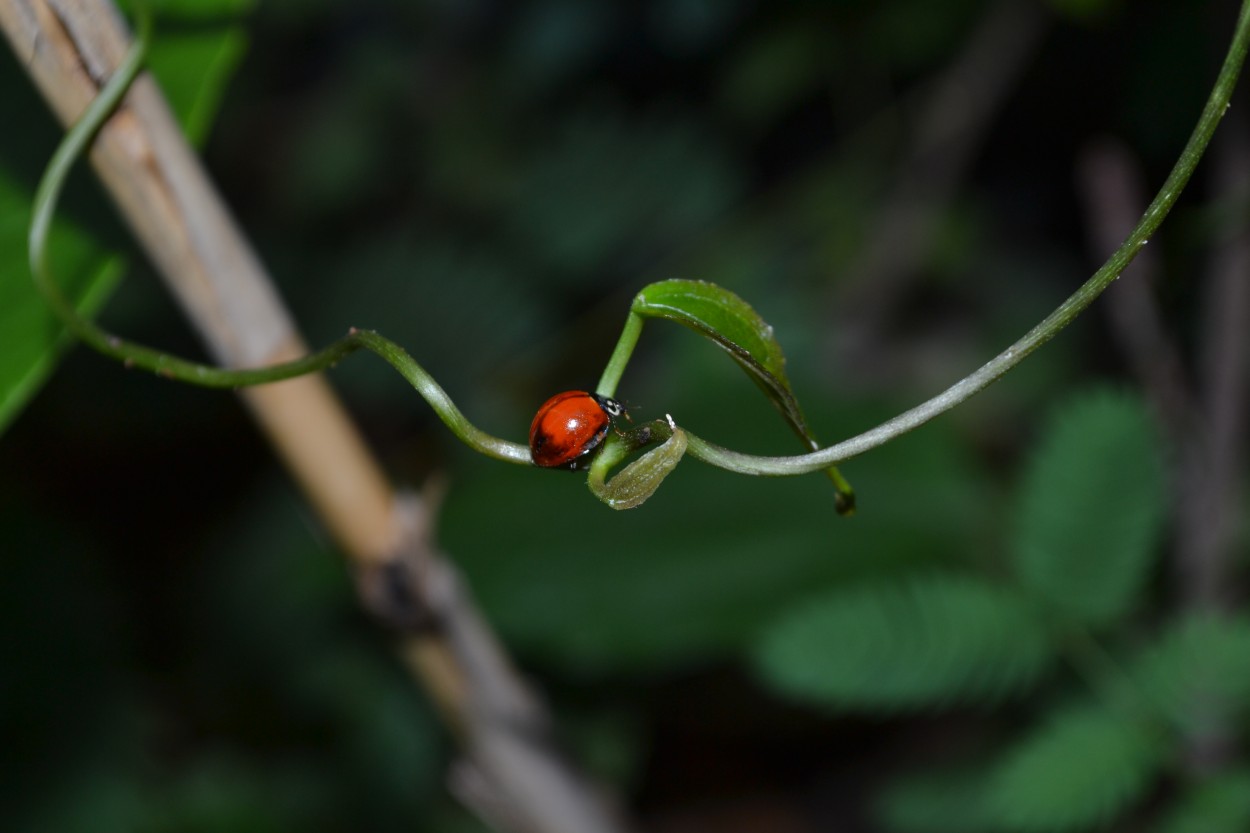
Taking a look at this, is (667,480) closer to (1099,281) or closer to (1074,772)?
(1074,772)

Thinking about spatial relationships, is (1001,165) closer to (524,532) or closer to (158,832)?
(524,532)

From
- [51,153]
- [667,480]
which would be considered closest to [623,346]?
[51,153]

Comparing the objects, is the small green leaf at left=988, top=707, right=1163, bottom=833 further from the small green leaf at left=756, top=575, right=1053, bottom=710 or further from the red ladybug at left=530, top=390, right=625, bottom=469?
the red ladybug at left=530, top=390, right=625, bottom=469

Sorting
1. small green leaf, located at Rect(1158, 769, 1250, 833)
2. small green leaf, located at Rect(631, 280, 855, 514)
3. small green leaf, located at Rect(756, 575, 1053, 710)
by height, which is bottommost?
small green leaf, located at Rect(1158, 769, 1250, 833)

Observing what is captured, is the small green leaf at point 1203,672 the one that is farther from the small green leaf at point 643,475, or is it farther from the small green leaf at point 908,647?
the small green leaf at point 643,475

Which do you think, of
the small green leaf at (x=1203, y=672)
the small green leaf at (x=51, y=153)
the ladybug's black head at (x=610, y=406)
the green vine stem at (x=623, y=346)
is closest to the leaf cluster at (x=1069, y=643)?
the small green leaf at (x=1203, y=672)

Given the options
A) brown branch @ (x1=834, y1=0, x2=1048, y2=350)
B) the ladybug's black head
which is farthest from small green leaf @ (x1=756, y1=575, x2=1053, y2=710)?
brown branch @ (x1=834, y1=0, x2=1048, y2=350)
